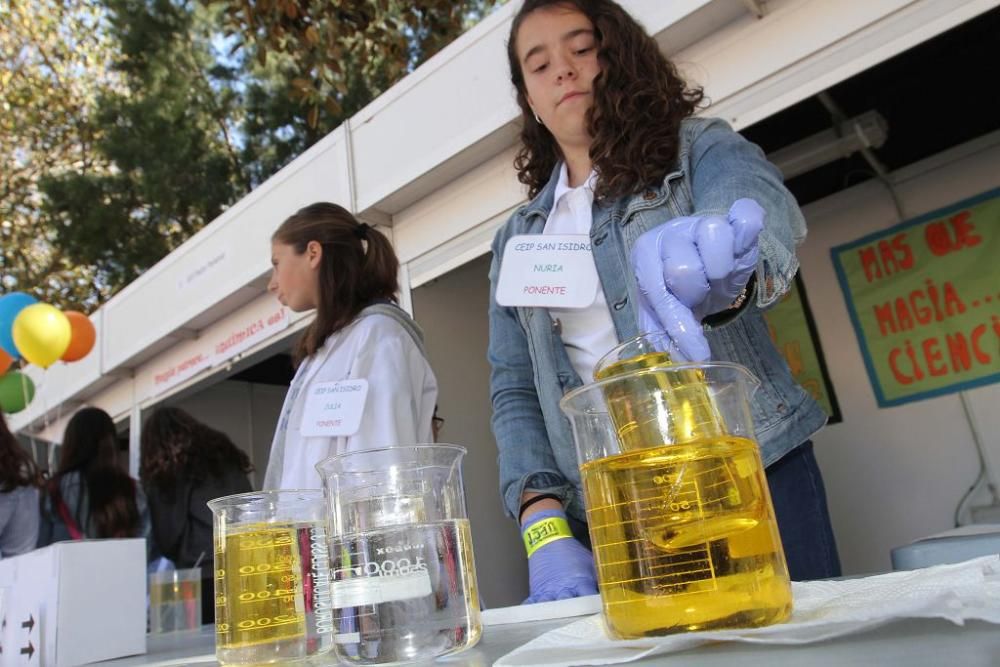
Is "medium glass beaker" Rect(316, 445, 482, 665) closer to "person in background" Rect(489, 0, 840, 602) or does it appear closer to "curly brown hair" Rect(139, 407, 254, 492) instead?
"person in background" Rect(489, 0, 840, 602)

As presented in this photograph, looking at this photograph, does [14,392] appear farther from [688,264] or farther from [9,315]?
[688,264]

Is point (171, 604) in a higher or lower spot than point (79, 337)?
lower

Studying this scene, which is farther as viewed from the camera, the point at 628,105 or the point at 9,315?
the point at 9,315

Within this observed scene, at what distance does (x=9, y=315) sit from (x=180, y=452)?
3.20ft

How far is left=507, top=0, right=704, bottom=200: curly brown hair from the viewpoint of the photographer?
1.08m

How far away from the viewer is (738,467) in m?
0.47

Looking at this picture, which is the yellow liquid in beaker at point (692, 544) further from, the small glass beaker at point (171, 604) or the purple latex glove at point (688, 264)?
the small glass beaker at point (171, 604)

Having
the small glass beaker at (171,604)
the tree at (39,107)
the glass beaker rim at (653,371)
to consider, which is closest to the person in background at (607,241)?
the glass beaker rim at (653,371)

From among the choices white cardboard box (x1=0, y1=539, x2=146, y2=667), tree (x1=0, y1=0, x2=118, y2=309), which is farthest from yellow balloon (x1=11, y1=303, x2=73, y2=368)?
tree (x1=0, y1=0, x2=118, y2=309)

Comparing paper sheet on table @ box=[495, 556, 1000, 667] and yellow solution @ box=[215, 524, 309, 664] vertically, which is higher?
yellow solution @ box=[215, 524, 309, 664]

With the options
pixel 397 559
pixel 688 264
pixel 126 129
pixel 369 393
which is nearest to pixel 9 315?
pixel 369 393

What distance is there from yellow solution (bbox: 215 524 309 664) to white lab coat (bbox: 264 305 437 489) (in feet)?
2.39

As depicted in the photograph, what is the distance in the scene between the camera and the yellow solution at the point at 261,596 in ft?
2.17

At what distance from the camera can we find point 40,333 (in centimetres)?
296
